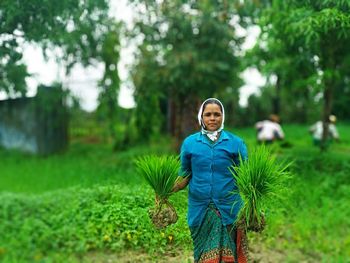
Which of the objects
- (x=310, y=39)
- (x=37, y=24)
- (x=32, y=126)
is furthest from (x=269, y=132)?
(x=37, y=24)

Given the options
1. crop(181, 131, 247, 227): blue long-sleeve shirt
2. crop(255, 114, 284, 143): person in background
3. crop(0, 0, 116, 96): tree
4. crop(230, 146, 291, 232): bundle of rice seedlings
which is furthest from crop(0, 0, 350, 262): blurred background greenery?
crop(255, 114, 284, 143): person in background

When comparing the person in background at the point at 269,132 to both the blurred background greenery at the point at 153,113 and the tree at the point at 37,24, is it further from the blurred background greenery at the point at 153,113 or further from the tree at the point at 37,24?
the tree at the point at 37,24

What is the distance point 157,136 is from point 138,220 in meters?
9.99

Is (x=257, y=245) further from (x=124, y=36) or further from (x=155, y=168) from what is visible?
(x=124, y=36)

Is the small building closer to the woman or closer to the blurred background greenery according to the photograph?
the blurred background greenery

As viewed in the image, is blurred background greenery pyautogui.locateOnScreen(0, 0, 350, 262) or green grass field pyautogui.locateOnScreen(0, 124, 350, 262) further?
blurred background greenery pyautogui.locateOnScreen(0, 0, 350, 262)

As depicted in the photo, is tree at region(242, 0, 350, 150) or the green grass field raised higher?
tree at region(242, 0, 350, 150)

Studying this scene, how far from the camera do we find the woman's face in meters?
3.59

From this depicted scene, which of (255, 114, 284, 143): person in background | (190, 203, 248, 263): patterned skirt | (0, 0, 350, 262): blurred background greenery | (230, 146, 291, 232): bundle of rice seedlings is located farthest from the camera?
(255, 114, 284, 143): person in background

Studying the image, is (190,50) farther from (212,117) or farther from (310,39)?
(212,117)

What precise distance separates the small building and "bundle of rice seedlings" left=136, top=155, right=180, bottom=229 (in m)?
10.8

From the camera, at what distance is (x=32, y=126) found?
14.6m

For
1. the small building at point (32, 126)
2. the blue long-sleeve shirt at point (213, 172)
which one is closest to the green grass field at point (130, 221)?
the blue long-sleeve shirt at point (213, 172)

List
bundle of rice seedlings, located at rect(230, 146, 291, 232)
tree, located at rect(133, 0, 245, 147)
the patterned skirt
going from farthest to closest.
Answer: tree, located at rect(133, 0, 245, 147)
the patterned skirt
bundle of rice seedlings, located at rect(230, 146, 291, 232)
